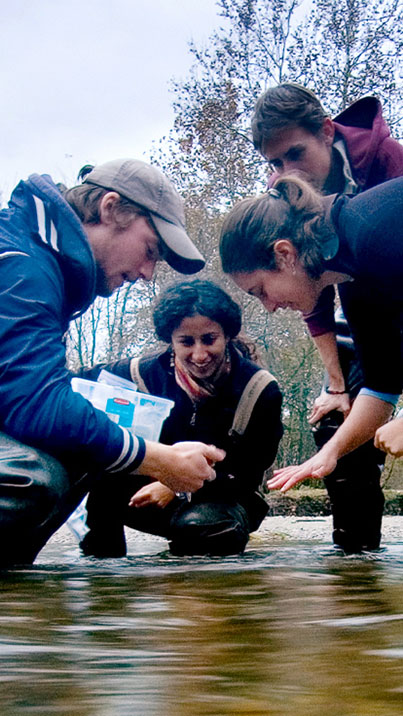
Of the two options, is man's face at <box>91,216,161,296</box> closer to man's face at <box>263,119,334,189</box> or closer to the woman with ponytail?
the woman with ponytail

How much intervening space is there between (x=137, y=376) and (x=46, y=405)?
1.19m

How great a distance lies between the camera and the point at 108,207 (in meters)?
2.90

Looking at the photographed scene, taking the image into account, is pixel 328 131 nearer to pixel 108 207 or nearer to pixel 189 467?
pixel 108 207

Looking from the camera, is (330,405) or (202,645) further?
(330,405)

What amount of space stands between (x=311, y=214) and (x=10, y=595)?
170 centimetres

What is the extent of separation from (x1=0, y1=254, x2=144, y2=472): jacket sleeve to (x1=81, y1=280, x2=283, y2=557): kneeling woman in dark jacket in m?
0.86

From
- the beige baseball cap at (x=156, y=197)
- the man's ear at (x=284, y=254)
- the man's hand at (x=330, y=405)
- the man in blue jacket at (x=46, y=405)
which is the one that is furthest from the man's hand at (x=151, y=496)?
→ the man's ear at (x=284, y=254)

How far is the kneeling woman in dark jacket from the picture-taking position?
10.7ft

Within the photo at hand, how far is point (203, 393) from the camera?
10.8 ft

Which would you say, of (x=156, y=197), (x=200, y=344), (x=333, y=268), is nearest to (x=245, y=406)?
(x=200, y=344)

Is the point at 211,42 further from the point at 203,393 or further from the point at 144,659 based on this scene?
the point at 144,659

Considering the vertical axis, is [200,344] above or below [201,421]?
above

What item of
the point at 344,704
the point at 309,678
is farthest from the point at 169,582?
the point at 344,704

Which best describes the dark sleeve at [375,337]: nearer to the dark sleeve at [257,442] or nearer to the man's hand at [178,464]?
the dark sleeve at [257,442]
